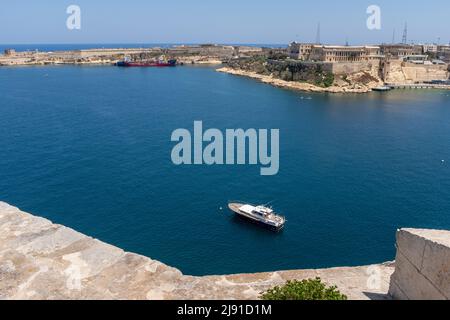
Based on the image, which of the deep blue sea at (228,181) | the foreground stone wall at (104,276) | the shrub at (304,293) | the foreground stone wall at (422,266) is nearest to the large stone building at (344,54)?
the deep blue sea at (228,181)

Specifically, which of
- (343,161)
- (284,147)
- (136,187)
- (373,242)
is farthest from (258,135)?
(373,242)

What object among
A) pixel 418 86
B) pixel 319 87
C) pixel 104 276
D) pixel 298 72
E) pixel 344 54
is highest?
pixel 344 54

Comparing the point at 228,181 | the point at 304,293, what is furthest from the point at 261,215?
the point at 304,293

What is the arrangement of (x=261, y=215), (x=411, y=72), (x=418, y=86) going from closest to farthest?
(x=261, y=215) < (x=418, y=86) < (x=411, y=72)

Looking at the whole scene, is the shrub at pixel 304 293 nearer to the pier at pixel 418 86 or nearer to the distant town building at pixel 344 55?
the distant town building at pixel 344 55

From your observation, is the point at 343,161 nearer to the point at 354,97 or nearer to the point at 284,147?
the point at 284,147

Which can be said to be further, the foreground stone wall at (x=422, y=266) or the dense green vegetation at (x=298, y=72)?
the dense green vegetation at (x=298, y=72)

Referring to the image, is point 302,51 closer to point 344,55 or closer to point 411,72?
point 344,55
